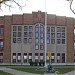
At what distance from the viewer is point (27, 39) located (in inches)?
2992

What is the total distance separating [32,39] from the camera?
75938 millimetres

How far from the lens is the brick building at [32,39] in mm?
75688

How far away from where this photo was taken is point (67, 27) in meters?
77.8

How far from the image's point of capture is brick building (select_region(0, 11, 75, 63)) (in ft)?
248

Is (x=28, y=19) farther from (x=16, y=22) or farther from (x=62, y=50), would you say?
(x=62, y=50)

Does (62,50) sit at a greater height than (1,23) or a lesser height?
lesser

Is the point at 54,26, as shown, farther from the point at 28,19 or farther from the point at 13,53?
the point at 13,53

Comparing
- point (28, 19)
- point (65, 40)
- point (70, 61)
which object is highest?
point (28, 19)

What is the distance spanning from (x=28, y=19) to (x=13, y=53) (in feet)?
29.3

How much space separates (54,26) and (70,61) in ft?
30.2

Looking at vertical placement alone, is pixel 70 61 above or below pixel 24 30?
below

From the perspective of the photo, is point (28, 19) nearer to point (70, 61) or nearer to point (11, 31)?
point (11, 31)

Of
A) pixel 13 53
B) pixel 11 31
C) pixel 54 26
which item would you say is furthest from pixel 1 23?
pixel 54 26

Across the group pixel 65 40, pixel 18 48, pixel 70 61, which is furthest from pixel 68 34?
pixel 18 48
